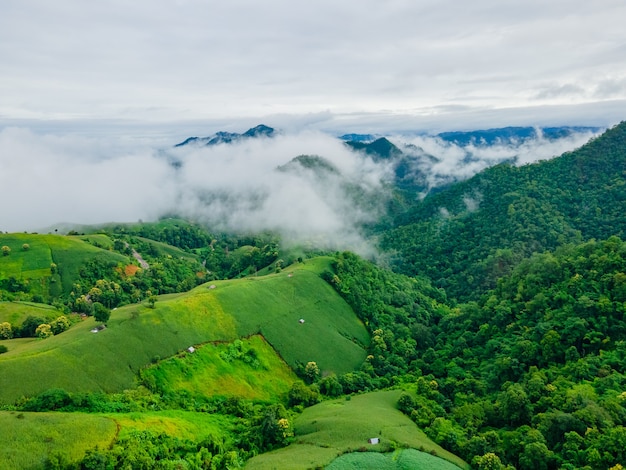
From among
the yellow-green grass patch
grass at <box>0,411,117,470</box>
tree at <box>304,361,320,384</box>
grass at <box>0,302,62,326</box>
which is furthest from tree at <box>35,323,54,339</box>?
tree at <box>304,361,320,384</box>

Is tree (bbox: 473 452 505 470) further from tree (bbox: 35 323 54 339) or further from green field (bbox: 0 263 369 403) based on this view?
tree (bbox: 35 323 54 339)

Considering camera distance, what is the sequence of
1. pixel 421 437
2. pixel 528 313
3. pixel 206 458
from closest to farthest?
1. pixel 206 458
2. pixel 421 437
3. pixel 528 313

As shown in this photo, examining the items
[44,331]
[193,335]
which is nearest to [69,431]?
[193,335]

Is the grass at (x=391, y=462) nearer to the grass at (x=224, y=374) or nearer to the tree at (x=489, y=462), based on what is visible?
the tree at (x=489, y=462)

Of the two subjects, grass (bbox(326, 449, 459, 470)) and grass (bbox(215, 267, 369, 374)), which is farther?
grass (bbox(215, 267, 369, 374))

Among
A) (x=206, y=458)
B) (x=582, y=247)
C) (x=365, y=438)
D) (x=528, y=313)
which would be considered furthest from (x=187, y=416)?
(x=582, y=247)

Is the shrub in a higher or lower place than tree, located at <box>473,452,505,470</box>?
higher

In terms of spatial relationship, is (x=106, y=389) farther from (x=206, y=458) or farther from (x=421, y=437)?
(x=421, y=437)
